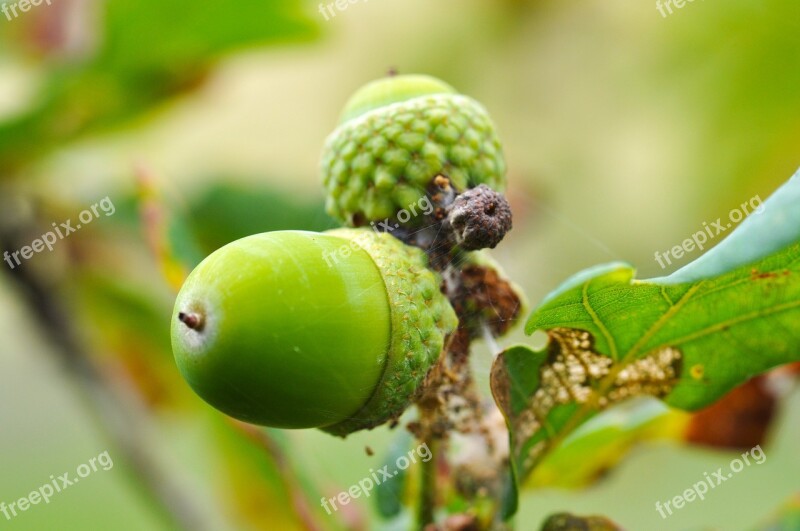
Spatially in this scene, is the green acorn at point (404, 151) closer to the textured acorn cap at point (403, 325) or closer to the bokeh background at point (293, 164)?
the textured acorn cap at point (403, 325)

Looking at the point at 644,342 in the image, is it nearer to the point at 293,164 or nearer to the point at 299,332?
the point at 299,332

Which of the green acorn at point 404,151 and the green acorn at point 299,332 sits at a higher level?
the green acorn at point 404,151

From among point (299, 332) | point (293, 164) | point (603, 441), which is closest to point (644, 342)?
point (603, 441)

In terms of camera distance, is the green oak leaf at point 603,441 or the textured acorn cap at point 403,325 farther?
the green oak leaf at point 603,441

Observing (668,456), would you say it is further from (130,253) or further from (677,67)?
(130,253)

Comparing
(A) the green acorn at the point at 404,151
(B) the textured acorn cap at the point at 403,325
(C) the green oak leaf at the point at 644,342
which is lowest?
(C) the green oak leaf at the point at 644,342

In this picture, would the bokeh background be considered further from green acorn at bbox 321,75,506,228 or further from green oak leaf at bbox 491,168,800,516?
green acorn at bbox 321,75,506,228

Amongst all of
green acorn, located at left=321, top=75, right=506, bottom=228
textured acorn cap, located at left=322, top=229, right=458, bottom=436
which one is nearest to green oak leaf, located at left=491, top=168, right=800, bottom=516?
textured acorn cap, located at left=322, top=229, right=458, bottom=436

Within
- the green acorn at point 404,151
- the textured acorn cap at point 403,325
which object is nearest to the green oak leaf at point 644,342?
the textured acorn cap at point 403,325
